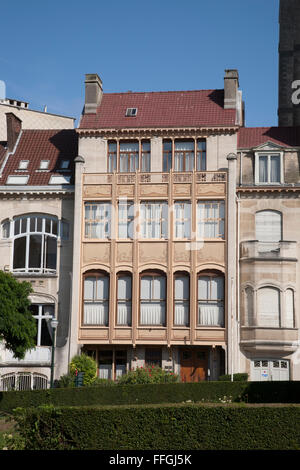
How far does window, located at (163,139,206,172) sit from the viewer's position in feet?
139

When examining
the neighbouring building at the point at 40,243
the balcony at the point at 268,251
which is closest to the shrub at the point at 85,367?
the neighbouring building at the point at 40,243

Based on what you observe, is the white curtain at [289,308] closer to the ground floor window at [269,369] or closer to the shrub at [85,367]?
the ground floor window at [269,369]

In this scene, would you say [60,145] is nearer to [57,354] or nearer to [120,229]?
[120,229]

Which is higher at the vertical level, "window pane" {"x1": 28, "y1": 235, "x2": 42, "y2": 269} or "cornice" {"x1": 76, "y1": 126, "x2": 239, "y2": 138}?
"cornice" {"x1": 76, "y1": 126, "x2": 239, "y2": 138}

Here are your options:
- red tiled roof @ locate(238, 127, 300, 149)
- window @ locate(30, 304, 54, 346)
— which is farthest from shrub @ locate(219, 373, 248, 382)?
red tiled roof @ locate(238, 127, 300, 149)

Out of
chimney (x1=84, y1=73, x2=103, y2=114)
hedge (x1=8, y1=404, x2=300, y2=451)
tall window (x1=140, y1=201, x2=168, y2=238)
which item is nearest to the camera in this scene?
hedge (x1=8, y1=404, x2=300, y2=451)

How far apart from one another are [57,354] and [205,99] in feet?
58.5

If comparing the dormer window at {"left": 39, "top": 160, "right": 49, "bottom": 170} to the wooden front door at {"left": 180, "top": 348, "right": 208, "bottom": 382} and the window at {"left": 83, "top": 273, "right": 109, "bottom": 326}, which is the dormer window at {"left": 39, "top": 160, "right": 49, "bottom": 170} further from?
the wooden front door at {"left": 180, "top": 348, "right": 208, "bottom": 382}

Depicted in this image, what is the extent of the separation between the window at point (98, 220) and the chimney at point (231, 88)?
9575 mm

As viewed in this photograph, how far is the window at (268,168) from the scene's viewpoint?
4259 cm

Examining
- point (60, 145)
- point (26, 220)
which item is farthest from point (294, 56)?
point (26, 220)

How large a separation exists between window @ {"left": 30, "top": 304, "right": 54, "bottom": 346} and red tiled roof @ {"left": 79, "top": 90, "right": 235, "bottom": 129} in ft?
36.7

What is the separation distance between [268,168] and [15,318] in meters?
17.8

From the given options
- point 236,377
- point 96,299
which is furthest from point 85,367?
point 236,377
